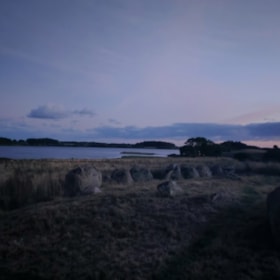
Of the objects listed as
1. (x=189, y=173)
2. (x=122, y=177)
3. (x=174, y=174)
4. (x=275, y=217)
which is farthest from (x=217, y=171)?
(x=275, y=217)

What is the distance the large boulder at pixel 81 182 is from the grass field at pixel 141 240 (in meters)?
2.83

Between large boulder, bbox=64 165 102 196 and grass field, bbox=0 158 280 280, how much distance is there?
283 cm

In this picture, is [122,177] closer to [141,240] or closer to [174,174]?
[174,174]

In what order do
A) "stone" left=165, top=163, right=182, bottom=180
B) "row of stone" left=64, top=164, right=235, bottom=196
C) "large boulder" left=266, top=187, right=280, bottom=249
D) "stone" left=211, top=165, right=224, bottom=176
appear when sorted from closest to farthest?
"large boulder" left=266, top=187, right=280, bottom=249
"row of stone" left=64, top=164, right=235, bottom=196
"stone" left=165, top=163, right=182, bottom=180
"stone" left=211, top=165, right=224, bottom=176

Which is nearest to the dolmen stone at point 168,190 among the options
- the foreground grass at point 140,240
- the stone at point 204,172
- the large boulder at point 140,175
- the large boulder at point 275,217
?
the foreground grass at point 140,240

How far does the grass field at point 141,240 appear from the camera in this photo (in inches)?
296

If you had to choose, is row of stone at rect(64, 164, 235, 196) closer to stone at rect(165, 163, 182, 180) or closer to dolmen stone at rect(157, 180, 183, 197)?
stone at rect(165, 163, 182, 180)

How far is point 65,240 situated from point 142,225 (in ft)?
8.04

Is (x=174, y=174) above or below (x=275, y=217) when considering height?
below

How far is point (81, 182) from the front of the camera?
55.9ft

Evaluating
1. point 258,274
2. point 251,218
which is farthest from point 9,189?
point 258,274

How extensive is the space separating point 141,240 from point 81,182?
8271 millimetres

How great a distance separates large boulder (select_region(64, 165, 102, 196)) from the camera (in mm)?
16547

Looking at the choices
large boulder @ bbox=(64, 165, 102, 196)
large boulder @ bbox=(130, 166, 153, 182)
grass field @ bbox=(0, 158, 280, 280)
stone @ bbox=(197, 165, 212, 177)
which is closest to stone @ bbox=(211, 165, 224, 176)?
stone @ bbox=(197, 165, 212, 177)
